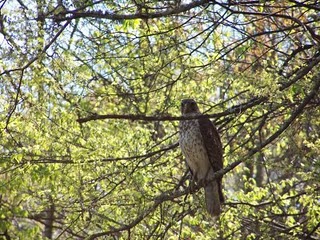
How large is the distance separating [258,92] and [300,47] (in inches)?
60.5

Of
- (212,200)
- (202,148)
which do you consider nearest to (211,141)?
(202,148)

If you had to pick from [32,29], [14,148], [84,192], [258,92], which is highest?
[32,29]

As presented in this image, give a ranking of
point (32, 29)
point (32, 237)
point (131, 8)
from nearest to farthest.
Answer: point (131, 8), point (32, 29), point (32, 237)

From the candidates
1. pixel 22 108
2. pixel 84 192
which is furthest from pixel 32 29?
pixel 84 192

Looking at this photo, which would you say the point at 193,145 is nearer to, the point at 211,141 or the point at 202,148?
the point at 202,148

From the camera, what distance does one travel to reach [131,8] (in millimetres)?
5715

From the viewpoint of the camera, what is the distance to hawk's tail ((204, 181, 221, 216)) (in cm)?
660

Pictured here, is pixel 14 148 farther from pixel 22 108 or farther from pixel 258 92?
pixel 258 92

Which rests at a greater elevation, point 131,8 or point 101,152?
point 131,8

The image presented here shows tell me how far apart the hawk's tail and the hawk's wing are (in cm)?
36

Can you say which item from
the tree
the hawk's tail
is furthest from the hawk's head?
the hawk's tail

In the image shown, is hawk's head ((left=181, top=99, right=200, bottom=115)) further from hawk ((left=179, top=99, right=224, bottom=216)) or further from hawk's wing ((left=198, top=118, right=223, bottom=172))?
hawk's wing ((left=198, top=118, right=223, bottom=172))

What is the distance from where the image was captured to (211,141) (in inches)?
272

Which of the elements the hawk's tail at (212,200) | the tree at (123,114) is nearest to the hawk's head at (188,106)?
the tree at (123,114)
